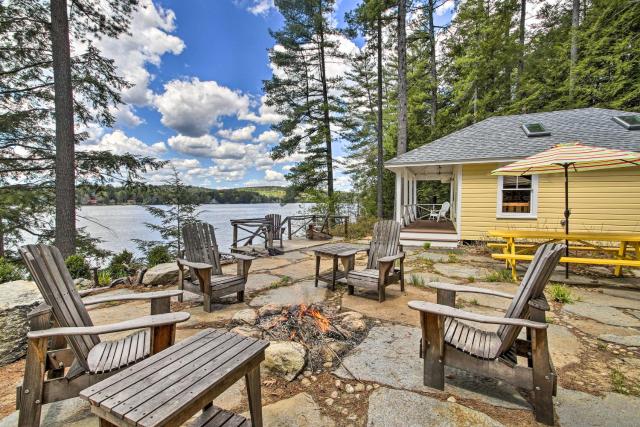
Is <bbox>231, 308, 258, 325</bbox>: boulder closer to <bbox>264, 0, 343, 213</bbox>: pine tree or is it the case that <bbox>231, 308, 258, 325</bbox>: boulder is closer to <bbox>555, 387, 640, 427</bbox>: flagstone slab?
<bbox>555, 387, 640, 427</bbox>: flagstone slab

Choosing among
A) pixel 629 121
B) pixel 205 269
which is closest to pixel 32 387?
pixel 205 269

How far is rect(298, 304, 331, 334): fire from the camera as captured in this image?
279 centimetres

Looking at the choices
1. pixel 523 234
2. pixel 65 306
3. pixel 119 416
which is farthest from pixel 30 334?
pixel 523 234

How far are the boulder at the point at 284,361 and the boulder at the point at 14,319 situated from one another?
7.68 feet

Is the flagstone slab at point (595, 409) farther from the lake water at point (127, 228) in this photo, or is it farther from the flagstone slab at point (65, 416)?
the lake water at point (127, 228)

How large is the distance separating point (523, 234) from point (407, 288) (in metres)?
2.89

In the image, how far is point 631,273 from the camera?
517 cm

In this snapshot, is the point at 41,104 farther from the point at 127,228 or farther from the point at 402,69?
the point at 402,69

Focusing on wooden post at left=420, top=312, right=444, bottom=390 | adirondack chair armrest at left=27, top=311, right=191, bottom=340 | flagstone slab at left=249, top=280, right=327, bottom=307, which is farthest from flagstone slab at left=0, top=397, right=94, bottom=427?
wooden post at left=420, top=312, right=444, bottom=390

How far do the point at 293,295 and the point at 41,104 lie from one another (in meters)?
8.80

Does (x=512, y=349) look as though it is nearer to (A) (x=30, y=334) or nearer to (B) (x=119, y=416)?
(B) (x=119, y=416)

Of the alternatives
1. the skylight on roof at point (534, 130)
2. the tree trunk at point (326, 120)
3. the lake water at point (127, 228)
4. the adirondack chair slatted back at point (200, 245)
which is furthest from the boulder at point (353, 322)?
the tree trunk at point (326, 120)

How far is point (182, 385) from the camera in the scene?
113 cm

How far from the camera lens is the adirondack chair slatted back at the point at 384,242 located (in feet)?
13.7
